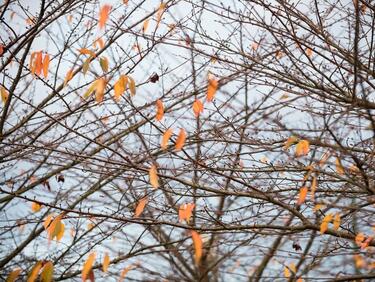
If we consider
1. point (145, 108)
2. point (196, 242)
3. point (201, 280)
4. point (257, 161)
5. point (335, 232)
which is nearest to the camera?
point (196, 242)

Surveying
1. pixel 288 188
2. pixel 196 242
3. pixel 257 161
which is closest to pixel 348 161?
pixel 288 188

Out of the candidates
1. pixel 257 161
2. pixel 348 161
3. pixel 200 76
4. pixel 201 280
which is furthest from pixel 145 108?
pixel 201 280

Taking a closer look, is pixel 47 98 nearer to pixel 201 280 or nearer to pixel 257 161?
pixel 257 161

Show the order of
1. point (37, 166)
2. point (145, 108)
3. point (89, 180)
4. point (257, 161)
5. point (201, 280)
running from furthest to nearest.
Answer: point (201, 280)
point (89, 180)
point (37, 166)
point (145, 108)
point (257, 161)

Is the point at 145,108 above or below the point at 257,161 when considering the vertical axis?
above

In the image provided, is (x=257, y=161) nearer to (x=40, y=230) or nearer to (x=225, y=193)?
(x=225, y=193)

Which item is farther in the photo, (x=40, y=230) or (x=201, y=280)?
(x=201, y=280)

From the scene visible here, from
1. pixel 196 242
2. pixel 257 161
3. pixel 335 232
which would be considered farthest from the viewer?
pixel 257 161

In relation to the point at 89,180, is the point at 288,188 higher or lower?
lower

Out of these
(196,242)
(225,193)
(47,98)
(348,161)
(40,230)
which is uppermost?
(47,98)

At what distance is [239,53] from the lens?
10.1 ft

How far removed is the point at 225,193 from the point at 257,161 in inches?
21.8

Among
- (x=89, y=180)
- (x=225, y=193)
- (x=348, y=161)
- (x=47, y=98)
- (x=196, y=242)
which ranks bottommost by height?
(x=196, y=242)

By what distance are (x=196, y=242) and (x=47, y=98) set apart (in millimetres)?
2439
